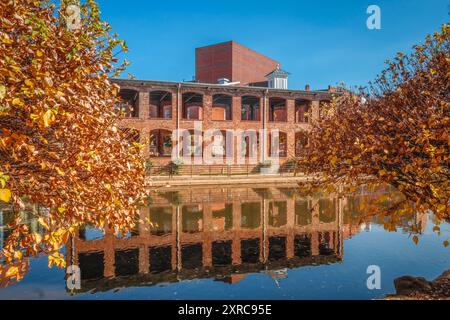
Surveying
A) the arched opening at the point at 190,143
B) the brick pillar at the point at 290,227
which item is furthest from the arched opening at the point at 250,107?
the brick pillar at the point at 290,227

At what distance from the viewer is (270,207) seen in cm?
1345

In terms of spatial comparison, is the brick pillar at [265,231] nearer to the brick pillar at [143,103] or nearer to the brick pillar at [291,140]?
the brick pillar at [143,103]

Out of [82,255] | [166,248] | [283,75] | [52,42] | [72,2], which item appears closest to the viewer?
[52,42]

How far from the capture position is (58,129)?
3.24m

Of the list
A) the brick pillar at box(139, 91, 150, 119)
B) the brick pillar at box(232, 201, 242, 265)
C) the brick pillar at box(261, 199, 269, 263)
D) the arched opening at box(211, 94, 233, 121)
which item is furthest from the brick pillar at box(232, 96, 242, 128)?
the brick pillar at box(232, 201, 242, 265)

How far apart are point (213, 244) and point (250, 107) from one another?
29274 mm

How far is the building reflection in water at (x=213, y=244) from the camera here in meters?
6.68

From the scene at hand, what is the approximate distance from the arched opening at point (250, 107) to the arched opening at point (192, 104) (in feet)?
14.8

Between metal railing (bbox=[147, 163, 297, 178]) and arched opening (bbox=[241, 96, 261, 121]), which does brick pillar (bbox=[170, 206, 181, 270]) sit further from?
arched opening (bbox=[241, 96, 261, 121])

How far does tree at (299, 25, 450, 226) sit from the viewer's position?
3.96 meters
